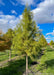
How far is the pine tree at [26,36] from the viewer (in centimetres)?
861

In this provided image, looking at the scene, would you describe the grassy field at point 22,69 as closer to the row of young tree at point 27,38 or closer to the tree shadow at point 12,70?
the tree shadow at point 12,70

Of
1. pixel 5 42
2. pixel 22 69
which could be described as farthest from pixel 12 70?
pixel 5 42

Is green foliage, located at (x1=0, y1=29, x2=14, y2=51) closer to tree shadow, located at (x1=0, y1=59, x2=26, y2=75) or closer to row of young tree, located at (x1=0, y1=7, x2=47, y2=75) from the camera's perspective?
row of young tree, located at (x1=0, y1=7, x2=47, y2=75)

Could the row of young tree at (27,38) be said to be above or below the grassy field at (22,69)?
above

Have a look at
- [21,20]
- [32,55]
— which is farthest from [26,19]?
[32,55]

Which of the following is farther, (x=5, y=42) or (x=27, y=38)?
(x=5, y=42)

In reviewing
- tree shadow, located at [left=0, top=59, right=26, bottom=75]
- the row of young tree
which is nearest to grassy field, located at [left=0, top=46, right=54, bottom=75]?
tree shadow, located at [left=0, top=59, right=26, bottom=75]

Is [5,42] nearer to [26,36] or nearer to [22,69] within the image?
[26,36]

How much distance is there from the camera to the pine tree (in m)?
8.61

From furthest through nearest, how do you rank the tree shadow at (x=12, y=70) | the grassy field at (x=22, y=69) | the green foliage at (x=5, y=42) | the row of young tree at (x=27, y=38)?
the grassy field at (x=22, y=69), the tree shadow at (x=12, y=70), the green foliage at (x=5, y=42), the row of young tree at (x=27, y=38)

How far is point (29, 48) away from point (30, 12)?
4.92 metres

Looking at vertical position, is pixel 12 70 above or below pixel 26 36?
below

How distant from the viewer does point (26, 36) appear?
9.20 meters

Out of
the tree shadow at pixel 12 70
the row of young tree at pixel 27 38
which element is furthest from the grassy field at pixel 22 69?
the row of young tree at pixel 27 38
